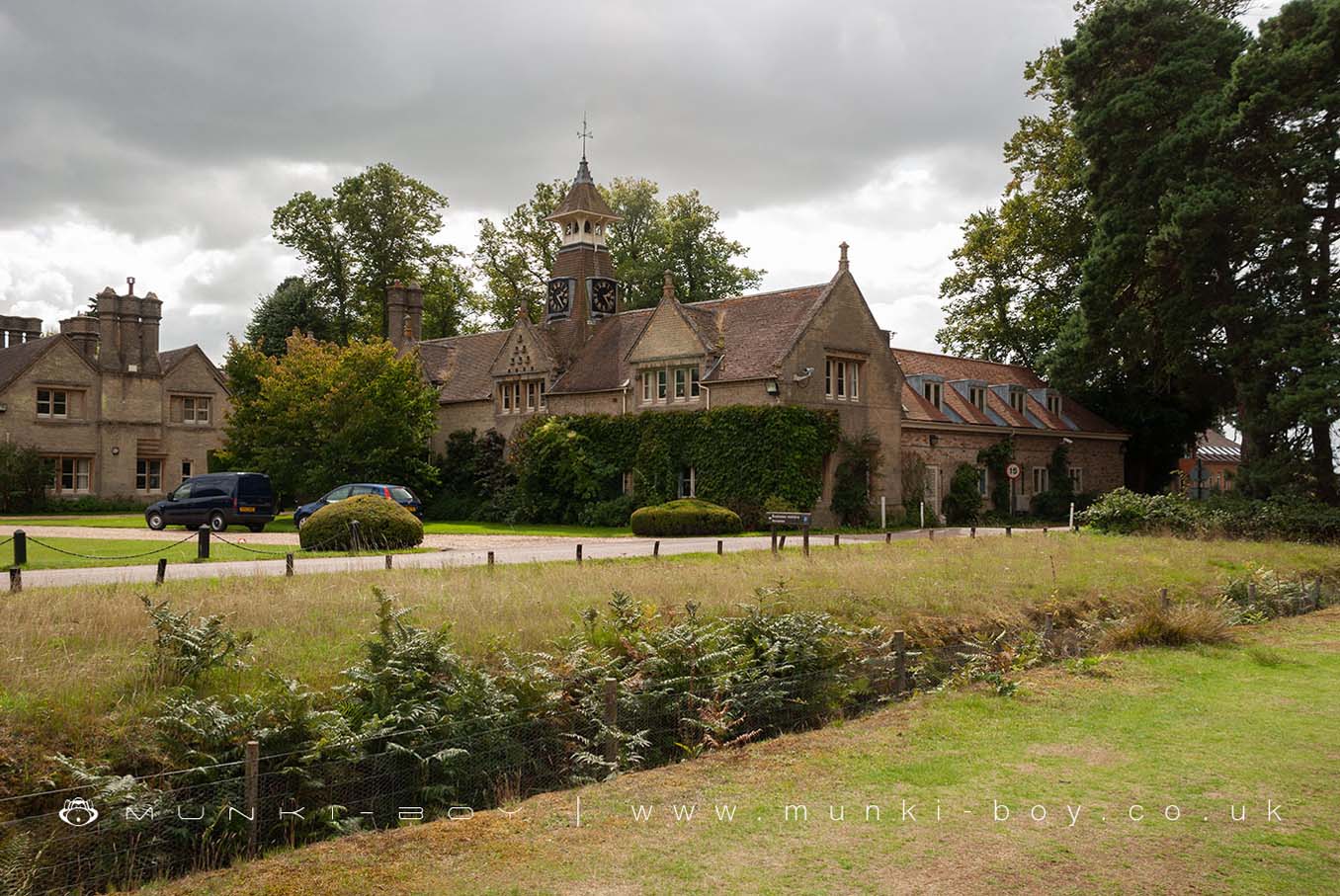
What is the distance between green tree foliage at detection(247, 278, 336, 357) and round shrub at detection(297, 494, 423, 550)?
129ft

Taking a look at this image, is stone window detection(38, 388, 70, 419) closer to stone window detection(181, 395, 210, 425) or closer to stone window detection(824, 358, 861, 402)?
stone window detection(181, 395, 210, 425)

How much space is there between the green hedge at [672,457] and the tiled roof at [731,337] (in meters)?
1.86

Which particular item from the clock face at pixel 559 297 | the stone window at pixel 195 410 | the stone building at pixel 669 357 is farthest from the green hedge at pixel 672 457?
the stone window at pixel 195 410

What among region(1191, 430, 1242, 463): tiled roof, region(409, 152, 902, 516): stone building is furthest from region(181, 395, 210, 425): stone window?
region(1191, 430, 1242, 463): tiled roof

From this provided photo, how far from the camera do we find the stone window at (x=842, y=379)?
138 ft

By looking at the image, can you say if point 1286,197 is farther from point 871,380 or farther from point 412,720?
point 412,720

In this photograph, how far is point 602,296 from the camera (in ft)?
173

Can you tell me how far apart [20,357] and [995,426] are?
155 ft

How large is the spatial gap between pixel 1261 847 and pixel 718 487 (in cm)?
3256

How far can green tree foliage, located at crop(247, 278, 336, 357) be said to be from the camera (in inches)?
2591

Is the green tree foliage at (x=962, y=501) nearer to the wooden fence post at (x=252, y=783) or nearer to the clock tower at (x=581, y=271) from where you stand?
the clock tower at (x=581, y=271)

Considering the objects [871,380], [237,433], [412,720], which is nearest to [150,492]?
[237,433]

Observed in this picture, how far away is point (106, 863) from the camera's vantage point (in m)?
8.34

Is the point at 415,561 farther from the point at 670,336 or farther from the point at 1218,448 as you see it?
the point at 1218,448
